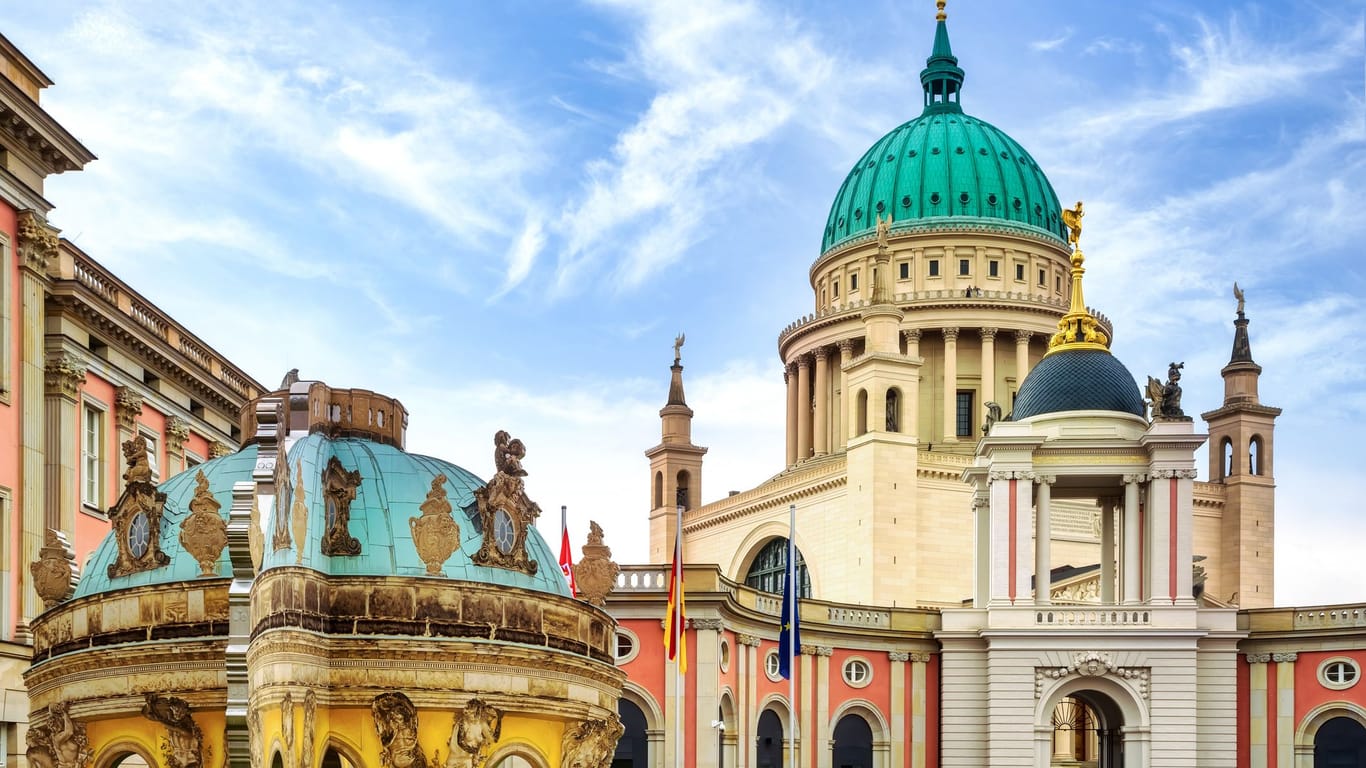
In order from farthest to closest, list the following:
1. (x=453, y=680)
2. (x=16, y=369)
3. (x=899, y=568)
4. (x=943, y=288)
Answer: (x=943, y=288) → (x=899, y=568) → (x=16, y=369) → (x=453, y=680)

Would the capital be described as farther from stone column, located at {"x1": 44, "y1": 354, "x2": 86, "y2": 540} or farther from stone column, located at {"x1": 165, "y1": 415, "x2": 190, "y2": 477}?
stone column, located at {"x1": 165, "y1": 415, "x2": 190, "y2": 477}

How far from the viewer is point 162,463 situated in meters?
58.7

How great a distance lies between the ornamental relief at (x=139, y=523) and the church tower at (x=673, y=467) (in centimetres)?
9246

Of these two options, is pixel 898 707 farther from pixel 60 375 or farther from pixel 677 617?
pixel 60 375

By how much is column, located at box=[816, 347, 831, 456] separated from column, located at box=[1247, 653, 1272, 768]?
1702 inches

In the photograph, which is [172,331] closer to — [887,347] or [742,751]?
[742,751]

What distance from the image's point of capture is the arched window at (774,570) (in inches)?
3986

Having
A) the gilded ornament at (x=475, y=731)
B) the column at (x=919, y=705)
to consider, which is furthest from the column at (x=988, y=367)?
the gilded ornament at (x=475, y=731)

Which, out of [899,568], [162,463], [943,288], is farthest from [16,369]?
[943,288]

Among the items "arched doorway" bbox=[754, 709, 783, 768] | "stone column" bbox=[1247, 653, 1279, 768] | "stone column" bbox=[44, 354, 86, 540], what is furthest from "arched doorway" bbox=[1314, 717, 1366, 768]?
"stone column" bbox=[44, 354, 86, 540]

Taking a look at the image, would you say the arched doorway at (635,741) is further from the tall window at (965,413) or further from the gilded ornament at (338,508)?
the tall window at (965,413)

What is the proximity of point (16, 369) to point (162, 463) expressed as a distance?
12.7 metres

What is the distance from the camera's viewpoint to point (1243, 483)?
105 metres

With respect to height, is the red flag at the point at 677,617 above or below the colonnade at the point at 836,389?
below
